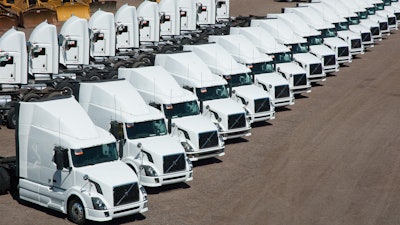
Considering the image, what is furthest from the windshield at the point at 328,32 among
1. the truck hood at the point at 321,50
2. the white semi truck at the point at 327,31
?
the truck hood at the point at 321,50

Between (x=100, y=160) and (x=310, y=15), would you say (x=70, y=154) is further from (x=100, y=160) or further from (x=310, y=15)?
(x=310, y=15)

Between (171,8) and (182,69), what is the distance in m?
17.3

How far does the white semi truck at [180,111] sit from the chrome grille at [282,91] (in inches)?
310

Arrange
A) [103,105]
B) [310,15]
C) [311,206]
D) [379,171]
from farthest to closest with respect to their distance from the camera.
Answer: [310,15], [379,171], [103,105], [311,206]

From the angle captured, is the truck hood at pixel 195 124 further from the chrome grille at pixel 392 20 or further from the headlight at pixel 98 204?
the chrome grille at pixel 392 20

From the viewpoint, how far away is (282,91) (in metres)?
38.6

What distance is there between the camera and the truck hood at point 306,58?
143 feet

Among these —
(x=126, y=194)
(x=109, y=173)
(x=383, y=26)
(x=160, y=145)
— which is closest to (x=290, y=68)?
(x=160, y=145)

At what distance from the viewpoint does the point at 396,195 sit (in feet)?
91.0

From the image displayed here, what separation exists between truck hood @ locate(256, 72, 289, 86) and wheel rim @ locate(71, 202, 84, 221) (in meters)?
15.8

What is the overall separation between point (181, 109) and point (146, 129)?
2.96m

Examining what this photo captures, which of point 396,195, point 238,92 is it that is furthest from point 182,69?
point 396,195

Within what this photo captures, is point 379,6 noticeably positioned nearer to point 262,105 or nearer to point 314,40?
point 314,40

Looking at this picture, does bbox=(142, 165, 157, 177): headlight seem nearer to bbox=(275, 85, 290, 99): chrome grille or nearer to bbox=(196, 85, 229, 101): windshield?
bbox=(196, 85, 229, 101): windshield
